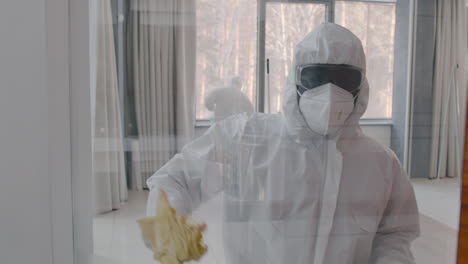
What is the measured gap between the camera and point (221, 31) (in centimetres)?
70

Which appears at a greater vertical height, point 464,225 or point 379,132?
point 379,132

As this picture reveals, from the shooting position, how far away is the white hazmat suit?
72 cm

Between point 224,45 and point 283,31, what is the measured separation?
118mm

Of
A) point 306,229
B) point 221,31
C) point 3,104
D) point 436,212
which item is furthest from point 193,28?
point 436,212

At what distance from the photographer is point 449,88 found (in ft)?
2.34

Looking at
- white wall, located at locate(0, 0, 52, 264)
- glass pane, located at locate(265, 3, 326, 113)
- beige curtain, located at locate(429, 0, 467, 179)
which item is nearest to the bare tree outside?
glass pane, located at locate(265, 3, 326, 113)

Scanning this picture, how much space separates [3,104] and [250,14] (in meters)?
0.46

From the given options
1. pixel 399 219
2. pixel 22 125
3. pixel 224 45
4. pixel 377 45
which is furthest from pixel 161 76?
pixel 399 219

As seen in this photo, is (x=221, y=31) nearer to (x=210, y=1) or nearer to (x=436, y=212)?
(x=210, y=1)

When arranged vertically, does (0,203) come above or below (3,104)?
below

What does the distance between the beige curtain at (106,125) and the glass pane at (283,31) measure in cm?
30

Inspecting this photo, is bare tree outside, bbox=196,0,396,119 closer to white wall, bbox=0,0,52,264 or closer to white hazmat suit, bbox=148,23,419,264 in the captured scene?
white hazmat suit, bbox=148,23,419,264

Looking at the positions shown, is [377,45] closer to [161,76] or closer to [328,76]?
[328,76]

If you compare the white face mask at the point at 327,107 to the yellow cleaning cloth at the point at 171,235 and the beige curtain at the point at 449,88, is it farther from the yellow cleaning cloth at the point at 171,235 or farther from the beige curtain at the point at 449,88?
the yellow cleaning cloth at the point at 171,235
